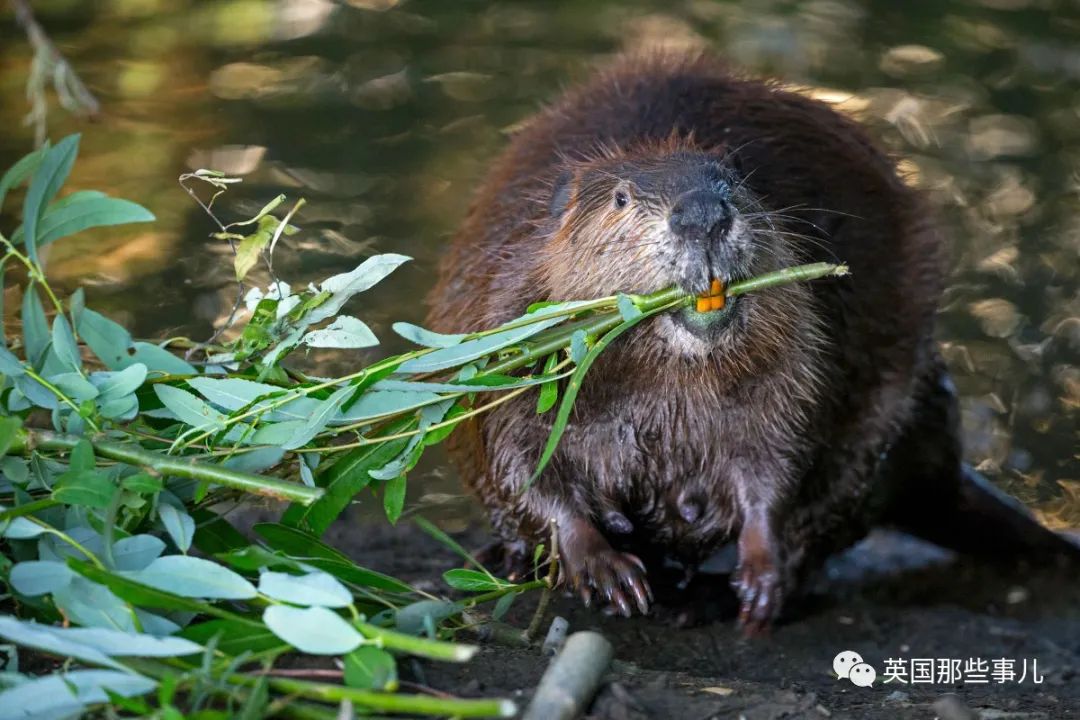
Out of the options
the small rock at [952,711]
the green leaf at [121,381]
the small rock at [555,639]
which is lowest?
the small rock at [555,639]

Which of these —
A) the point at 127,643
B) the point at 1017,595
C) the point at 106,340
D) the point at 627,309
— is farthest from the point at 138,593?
the point at 1017,595

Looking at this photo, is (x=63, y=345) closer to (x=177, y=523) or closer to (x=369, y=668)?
(x=177, y=523)

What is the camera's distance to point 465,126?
6.86 metres

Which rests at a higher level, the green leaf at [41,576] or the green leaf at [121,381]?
the green leaf at [121,381]

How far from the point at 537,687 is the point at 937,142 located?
15.7ft

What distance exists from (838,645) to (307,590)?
6.62ft

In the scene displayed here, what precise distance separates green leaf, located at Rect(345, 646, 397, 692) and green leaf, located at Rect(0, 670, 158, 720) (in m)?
0.29

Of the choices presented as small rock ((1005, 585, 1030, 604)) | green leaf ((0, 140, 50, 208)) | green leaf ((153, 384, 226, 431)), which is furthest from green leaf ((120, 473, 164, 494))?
small rock ((1005, 585, 1030, 604))

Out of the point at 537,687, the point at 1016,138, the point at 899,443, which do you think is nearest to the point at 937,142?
the point at 1016,138

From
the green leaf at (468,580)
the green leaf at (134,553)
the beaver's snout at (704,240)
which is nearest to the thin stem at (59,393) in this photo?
the green leaf at (134,553)

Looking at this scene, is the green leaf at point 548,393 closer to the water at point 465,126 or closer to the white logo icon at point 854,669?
the white logo icon at point 854,669

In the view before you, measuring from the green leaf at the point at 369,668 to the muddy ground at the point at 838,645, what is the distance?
26 centimetres

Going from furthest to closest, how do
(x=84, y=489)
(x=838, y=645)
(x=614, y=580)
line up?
1. (x=838, y=645)
2. (x=614, y=580)
3. (x=84, y=489)

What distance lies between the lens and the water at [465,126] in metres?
5.64
